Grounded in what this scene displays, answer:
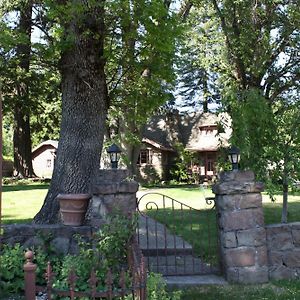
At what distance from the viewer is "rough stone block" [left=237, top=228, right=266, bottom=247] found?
19.2 feet

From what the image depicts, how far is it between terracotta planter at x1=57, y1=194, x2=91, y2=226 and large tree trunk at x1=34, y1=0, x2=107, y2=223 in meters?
1.59

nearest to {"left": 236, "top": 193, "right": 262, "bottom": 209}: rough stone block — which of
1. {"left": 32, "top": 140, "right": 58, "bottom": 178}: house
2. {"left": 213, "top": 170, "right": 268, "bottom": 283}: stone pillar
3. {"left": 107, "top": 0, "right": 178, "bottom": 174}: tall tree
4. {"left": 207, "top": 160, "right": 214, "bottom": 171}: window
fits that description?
{"left": 213, "top": 170, "right": 268, "bottom": 283}: stone pillar

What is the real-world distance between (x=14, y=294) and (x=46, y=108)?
17863 mm

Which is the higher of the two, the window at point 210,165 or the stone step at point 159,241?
the window at point 210,165

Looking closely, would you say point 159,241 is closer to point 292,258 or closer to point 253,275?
point 253,275

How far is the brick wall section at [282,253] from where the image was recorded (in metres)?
5.99

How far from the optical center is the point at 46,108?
21438mm

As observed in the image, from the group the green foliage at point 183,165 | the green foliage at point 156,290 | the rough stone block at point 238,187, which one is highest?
the green foliage at point 183,165

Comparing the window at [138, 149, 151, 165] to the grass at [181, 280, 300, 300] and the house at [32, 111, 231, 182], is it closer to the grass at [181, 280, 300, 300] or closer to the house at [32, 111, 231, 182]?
the house at [32, 111, 231, 182]

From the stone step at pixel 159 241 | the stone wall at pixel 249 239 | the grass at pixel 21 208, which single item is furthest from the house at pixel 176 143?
the stone wall at pixel 249 239

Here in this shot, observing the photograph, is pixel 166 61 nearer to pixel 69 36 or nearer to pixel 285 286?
pixel 69 36

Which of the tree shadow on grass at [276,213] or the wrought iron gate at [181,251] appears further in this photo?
the tree shadow on grass at [276,213]

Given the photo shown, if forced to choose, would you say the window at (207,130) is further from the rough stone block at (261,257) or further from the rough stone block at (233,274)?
the rough stone block at (233,274)

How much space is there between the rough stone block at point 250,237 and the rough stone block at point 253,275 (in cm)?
33
